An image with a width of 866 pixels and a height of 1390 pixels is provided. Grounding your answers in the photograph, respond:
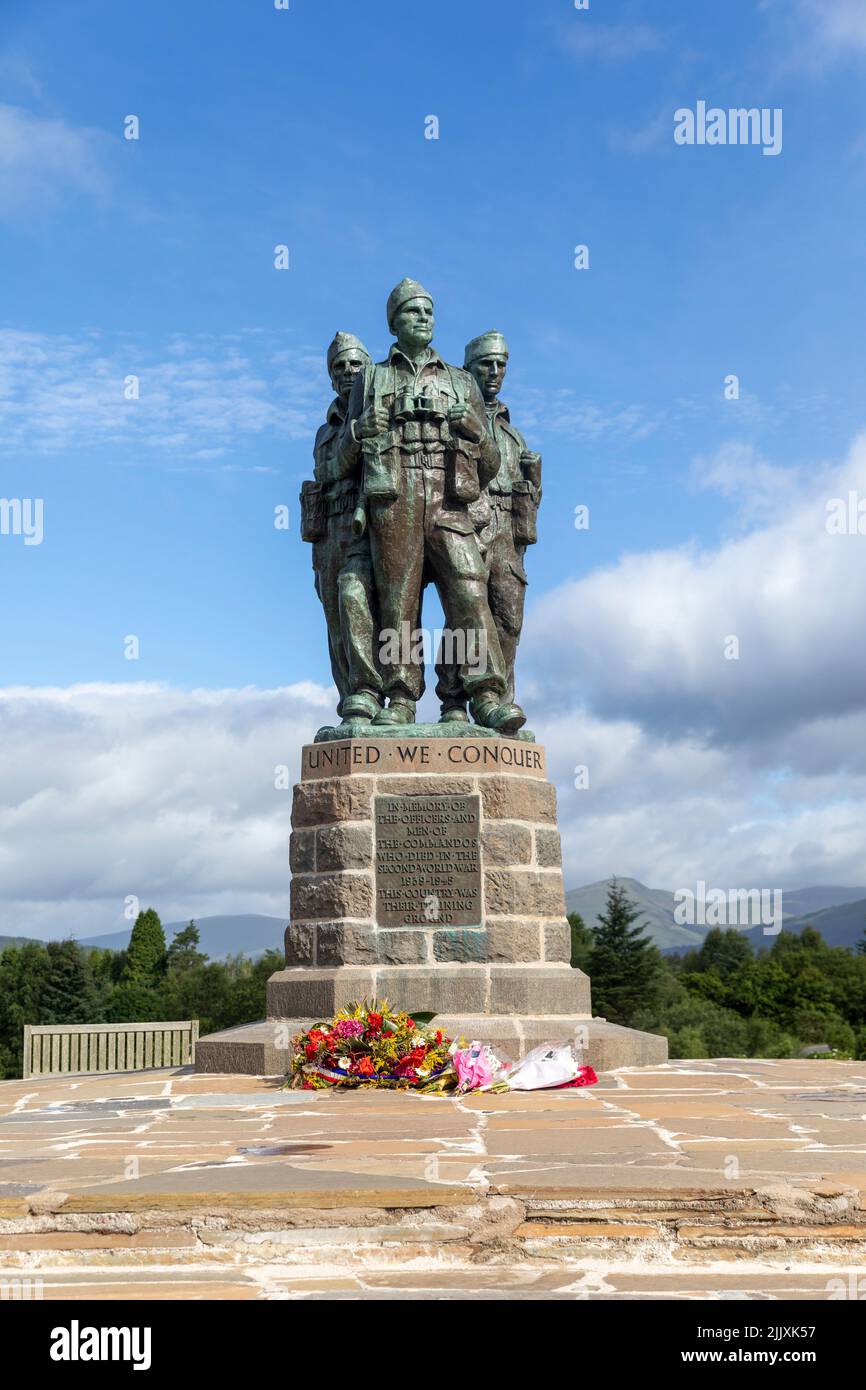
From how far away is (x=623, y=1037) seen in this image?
9.04m

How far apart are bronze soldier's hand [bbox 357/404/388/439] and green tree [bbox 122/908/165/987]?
5869 centimetres

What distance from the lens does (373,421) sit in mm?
10008

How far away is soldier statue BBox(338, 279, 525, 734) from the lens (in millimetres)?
10070

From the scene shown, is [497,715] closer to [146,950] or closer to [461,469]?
[461,469]

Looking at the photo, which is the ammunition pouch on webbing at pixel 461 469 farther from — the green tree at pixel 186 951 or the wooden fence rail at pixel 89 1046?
the green tree at pixel 186 951

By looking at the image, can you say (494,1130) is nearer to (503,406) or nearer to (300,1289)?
(300,1289)

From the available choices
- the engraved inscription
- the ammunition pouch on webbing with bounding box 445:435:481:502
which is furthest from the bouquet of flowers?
the ammunition pouch on webbing with bounding box 445:435:481:502

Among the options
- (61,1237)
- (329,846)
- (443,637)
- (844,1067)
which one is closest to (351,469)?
(443,637)

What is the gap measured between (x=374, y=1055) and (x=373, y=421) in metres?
4.60

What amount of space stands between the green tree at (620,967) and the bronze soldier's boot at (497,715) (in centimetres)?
3169

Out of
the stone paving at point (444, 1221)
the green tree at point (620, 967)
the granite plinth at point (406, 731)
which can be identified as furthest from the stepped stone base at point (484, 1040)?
the green tree at point (620, 967)

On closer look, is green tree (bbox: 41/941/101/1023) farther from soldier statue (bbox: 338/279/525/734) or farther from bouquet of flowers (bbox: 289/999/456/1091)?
bouquet of flowers (bbox: 289/999/456/1091)

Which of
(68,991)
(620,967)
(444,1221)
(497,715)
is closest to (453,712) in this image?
(497,715)

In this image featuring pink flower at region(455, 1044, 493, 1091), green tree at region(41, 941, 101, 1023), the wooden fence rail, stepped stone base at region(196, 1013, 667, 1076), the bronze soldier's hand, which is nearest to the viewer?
pink flower at region(455, 1044, 493, 1091)
